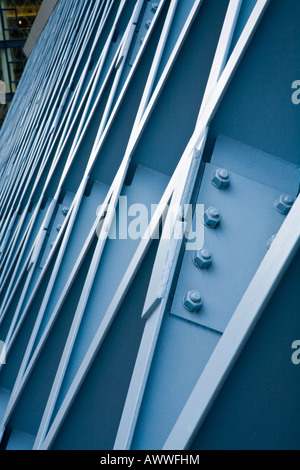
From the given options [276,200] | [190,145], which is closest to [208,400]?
[276,200]

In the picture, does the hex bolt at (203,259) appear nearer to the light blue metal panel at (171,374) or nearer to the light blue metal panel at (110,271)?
the light blue metal panel at (171,374)

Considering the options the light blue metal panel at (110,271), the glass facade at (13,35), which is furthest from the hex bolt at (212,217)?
the glass facade at (13,35)

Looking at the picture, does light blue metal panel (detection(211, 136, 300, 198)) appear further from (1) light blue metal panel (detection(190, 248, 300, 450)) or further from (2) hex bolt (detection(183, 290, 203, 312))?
(1) light blue metal panel (detection(190, 248, 300, 450))

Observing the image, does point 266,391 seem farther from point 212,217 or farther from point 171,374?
point 212,217

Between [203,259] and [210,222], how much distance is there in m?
0.15

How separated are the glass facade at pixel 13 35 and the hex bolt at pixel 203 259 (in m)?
39.0

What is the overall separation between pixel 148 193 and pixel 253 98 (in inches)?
55.8

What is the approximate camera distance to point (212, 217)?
2.22 meters

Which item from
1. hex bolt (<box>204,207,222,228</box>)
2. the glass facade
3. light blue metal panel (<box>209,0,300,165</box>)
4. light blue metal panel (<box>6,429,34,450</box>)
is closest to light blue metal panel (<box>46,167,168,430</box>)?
light blue metal panel (<box>6,429,34,450</box>)

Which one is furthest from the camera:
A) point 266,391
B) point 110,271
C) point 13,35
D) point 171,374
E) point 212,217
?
point 13,35

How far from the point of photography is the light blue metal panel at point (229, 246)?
2.16 m

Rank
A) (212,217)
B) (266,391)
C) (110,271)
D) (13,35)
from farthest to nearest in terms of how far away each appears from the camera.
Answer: (13,35), (110,271), (212,217), (266,391)

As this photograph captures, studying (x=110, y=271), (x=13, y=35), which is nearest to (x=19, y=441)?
(x=110, y=271)

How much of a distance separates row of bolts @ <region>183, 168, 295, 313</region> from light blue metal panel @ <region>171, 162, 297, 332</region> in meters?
0.02
